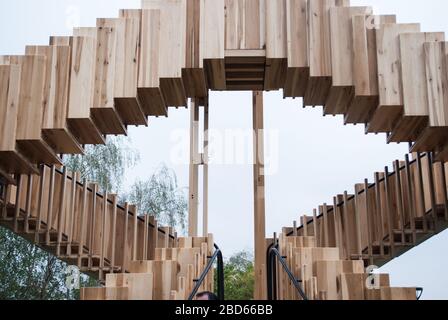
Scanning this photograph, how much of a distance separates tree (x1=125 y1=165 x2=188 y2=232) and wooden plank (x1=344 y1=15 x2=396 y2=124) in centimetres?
870

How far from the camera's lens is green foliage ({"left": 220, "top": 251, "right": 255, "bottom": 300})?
11859mm

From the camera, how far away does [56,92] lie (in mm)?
6602

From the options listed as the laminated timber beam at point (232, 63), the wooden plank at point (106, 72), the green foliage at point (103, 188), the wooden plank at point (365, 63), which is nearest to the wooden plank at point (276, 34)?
the laminated timber beam at point (232, 63)

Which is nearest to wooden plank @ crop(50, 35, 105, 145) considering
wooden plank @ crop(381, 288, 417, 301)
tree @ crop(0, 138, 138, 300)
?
wooden plank @ crop(381, 288, 417, 301)

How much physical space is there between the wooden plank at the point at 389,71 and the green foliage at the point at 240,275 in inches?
230

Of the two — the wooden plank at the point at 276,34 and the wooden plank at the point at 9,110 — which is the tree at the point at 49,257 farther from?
the wooden plank at the point at 276,34

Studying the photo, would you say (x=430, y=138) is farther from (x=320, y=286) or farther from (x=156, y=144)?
(x=156, y=144)

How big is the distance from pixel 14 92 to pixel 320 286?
3.54m

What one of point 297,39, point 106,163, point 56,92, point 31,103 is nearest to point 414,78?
point 297,39

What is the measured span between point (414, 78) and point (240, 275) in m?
6.95

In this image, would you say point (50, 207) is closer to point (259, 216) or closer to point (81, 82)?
point (81, 82)
